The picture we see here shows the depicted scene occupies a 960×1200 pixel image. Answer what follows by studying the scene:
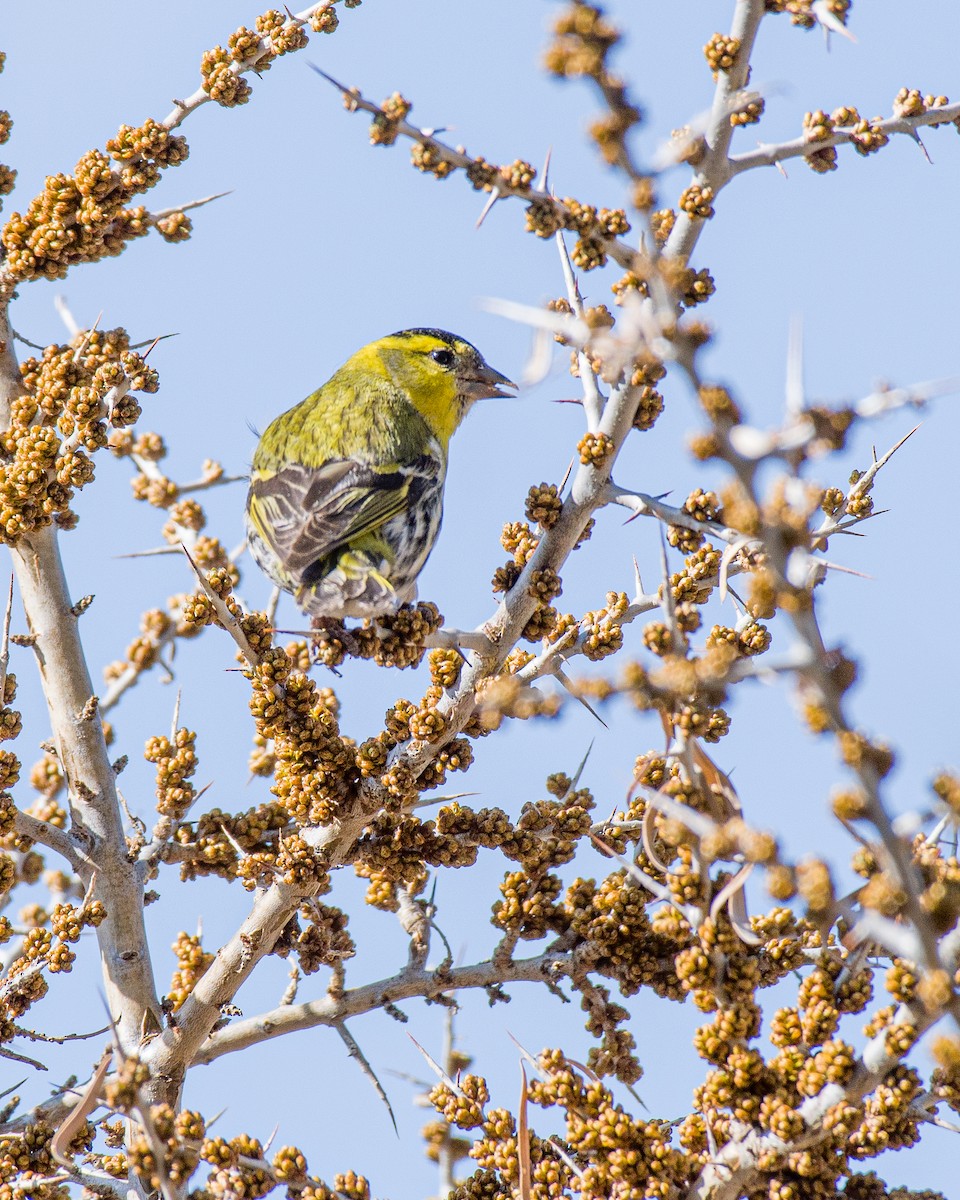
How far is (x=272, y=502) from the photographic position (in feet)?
22.9

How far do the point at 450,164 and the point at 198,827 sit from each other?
338 centimetres

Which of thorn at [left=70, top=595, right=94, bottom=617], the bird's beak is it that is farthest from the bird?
thorn at [left=70, top=595, right=94, bottom=617]

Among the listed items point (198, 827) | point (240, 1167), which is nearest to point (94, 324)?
point (198, 827)

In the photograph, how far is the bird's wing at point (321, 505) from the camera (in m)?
6.32

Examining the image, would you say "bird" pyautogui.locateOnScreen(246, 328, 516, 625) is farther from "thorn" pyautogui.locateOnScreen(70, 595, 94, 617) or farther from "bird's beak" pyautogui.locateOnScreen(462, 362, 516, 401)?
"thorn" pyautogui.locateOnScreen(70, 595, 94, 617)

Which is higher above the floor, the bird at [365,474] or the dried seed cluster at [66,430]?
the bird at [365,474]

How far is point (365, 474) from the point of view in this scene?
713 cm

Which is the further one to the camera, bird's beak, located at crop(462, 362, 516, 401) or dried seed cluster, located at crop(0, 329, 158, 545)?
bird's beak, located at crop(462, 362, 516, 401)

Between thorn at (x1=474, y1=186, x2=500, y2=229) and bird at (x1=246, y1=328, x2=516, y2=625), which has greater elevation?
bird at (x1=246, y1=328, x2=516, y2=625)

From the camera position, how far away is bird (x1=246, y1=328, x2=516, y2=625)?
247 inches

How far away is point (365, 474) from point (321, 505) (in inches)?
19.7

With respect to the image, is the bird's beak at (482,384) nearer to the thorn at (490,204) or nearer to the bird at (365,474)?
the bird at (365,474)

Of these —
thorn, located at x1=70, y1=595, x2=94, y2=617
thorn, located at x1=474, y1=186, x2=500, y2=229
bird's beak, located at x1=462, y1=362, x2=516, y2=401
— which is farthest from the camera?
bird's beak, located at x1=462, y1=362, x2=516, y2=401

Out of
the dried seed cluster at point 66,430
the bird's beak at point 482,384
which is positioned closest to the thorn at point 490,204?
the dried seed cluster at point 66,430
